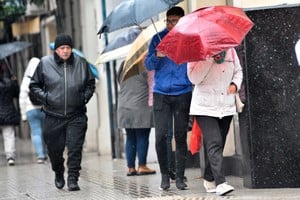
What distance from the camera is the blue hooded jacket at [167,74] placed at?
31.2 ft

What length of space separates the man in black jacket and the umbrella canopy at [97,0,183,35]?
648mm

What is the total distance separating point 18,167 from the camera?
572 inches

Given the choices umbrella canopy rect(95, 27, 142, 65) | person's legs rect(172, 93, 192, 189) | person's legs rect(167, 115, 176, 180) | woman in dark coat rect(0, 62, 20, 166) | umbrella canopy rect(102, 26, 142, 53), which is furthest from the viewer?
woman in dark coat rect(0, 62, 20, 166)

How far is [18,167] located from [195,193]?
593 centimetres

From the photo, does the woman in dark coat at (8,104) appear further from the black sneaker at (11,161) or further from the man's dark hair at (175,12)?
the man's dark hair at (175,12)

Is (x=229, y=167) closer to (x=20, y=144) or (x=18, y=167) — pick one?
(x=18, y=167)

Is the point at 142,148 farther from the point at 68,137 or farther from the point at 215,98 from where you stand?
the point at 215,98

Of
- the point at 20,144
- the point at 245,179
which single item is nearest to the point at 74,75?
the point at 245,179

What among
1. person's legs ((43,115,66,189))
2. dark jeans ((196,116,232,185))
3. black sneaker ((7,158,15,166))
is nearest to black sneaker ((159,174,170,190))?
dark jeans ((196,116,232,185))

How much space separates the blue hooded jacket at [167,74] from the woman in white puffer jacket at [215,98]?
57 cm

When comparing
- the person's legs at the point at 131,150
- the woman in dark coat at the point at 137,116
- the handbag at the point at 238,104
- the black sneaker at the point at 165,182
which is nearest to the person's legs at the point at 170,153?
the black sneaker at the point at 165,182

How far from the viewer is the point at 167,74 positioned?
31.6 feet

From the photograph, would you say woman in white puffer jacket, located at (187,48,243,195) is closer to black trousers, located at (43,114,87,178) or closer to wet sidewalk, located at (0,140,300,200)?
wet sidewalk, located at (0,140,300,200)

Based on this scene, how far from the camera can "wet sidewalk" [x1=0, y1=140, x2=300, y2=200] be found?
350 inches
